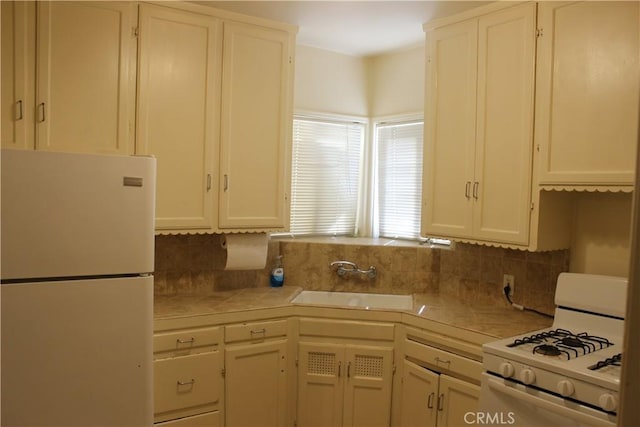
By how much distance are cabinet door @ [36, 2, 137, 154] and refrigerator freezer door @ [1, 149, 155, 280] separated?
643mm

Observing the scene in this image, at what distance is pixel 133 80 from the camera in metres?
2.39

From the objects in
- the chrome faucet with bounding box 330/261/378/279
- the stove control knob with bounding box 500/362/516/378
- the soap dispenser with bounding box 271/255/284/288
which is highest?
the chrome faucet with bounding box 330/261/378/279

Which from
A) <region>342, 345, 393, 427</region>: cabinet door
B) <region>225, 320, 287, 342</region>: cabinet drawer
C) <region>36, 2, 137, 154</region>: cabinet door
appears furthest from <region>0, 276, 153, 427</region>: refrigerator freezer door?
<region>342, 345, 393, 427</region>: cabinet door

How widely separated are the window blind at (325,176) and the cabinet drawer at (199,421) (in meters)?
1.35

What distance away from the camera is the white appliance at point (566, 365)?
165 cm

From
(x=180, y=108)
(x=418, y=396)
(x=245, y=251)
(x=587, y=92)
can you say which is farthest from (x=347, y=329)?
(x=587, y=92)

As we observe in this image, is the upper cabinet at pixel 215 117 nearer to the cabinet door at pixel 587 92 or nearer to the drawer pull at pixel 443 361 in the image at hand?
the drawer pull at pixel 443 361

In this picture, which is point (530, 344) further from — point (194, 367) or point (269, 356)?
point (194, 367)

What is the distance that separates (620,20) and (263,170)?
6.08 ft

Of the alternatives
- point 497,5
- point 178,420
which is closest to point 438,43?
point 497,5

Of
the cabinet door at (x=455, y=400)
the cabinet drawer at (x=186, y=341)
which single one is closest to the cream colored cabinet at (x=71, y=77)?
the cabinet drawer at (x=186, y=341)

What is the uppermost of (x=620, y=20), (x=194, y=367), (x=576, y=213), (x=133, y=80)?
(x=620, y=20)

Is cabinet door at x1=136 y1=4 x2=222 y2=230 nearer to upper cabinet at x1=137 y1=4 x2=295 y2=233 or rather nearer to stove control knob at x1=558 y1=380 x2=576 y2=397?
upper cabinet at x1=137 y1=4 x2=295 y2=233

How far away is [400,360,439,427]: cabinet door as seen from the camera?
2.36 metres
